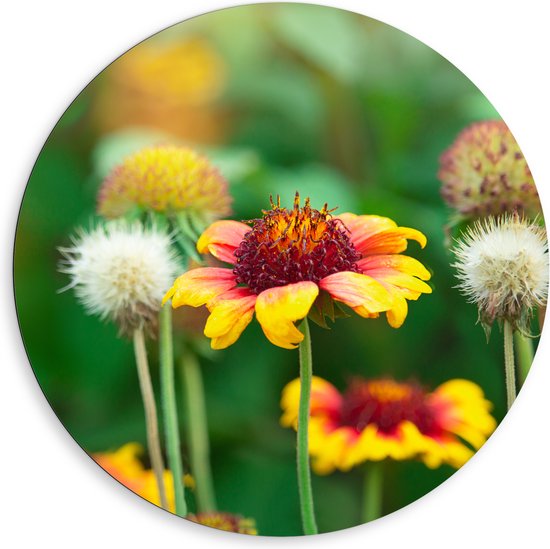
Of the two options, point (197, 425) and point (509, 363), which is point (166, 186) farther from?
point (509, 363)

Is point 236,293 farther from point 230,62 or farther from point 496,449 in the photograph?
point 496,449

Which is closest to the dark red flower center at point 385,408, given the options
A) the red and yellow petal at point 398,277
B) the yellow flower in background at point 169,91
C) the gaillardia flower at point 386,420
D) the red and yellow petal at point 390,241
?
the gaillardia flower at point 386,420

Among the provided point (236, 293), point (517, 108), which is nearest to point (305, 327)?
point (236, 293)

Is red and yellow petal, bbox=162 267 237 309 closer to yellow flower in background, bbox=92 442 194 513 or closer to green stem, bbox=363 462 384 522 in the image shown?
yellow flower in background, bbox=92 442 194 513

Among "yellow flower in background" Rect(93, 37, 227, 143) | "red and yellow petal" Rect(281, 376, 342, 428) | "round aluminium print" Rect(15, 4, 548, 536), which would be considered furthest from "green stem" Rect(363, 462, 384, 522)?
"yellow flower in background" Rect(93, 37, 227, 143)

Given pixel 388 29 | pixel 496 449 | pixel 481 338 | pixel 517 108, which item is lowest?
pixel 496 449
